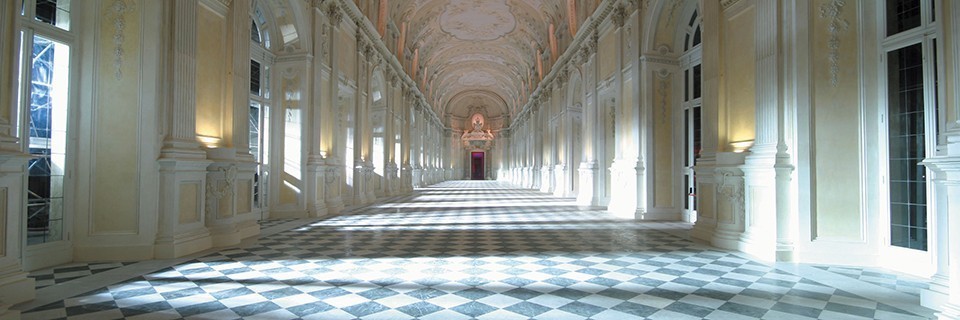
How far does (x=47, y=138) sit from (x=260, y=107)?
483 centimetres

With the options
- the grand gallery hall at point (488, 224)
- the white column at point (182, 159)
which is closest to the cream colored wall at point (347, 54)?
the grand gallery hall at point (488, 224)

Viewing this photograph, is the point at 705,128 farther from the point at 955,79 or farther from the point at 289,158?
the point at 289,158

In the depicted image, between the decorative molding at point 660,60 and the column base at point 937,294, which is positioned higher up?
the decorative molding at point 660,60

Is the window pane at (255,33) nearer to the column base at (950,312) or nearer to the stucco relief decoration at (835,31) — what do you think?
the stucco relief decoration at (835,31)

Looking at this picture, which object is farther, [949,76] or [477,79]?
[477,79]

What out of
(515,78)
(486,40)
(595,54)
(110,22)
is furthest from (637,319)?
(515,78)

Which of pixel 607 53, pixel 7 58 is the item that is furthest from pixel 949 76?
pixel 607 53

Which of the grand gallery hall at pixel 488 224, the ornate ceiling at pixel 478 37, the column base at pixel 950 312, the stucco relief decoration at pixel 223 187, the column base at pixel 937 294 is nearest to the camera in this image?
the column base at pixel 950 312

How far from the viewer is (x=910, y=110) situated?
Result: 5301 millimetres

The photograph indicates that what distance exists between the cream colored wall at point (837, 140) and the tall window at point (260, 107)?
9607mm

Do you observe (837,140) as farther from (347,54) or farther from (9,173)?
(347,54)

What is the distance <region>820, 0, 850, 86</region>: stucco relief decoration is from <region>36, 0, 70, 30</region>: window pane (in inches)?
355

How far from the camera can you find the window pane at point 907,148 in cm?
520

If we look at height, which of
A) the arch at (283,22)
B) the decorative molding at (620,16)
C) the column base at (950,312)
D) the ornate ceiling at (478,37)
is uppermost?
the ornate ceiling at (478,37)
